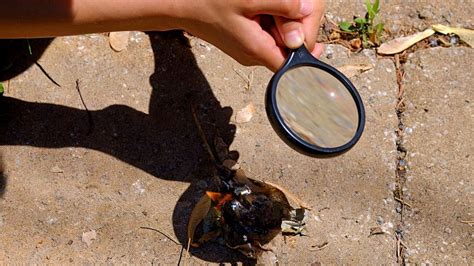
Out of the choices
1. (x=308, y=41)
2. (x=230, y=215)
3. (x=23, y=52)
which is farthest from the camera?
(x=23, y=52)

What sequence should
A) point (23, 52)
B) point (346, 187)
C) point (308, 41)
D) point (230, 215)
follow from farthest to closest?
point (23, 52) → point (346, 187) → point (230, 215) → point (308, 41)

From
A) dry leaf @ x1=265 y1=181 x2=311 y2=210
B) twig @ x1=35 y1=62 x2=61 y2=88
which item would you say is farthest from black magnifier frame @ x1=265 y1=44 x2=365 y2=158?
twig @ x1=35 y1=62 x2=61 y2=88

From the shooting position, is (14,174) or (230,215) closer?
(230,215)

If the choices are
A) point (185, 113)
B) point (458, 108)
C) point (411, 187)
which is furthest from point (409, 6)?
point (185, 113)

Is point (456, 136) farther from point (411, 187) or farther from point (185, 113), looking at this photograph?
point (185, 113)

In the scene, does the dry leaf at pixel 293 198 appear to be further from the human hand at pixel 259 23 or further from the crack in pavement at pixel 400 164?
the human hand at pixel 259 23

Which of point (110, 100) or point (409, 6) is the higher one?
point (409, 6)
